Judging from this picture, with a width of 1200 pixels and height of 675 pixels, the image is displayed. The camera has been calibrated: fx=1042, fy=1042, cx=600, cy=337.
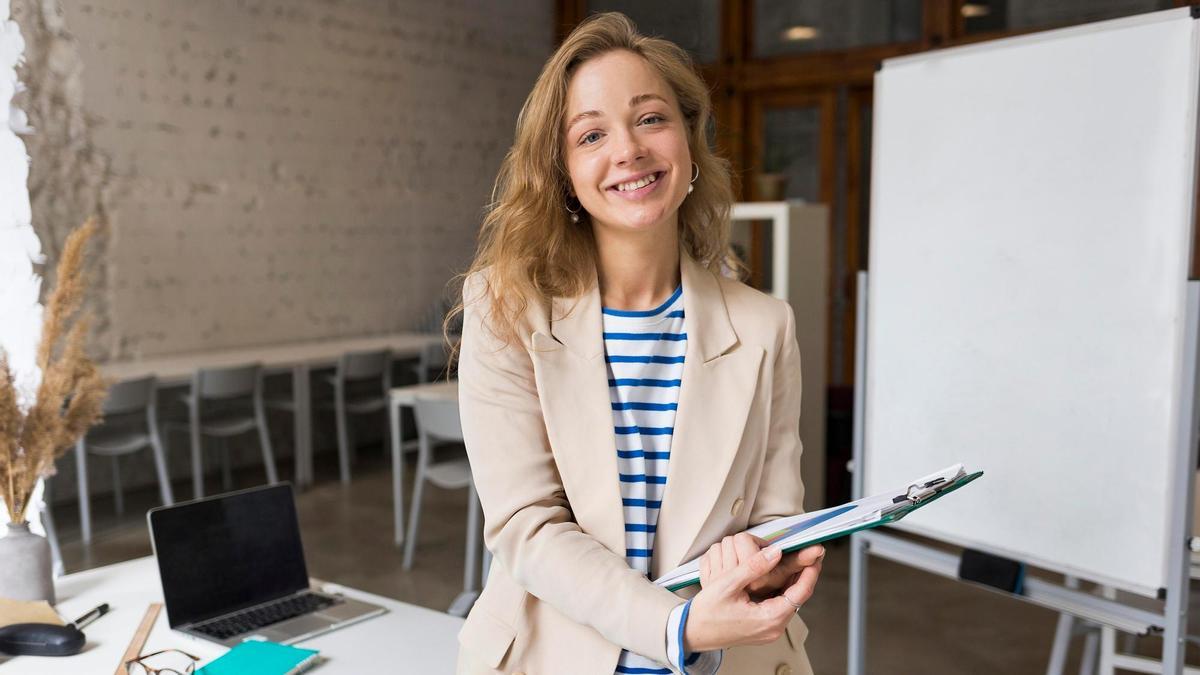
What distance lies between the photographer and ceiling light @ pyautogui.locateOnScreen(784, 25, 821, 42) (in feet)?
26.0

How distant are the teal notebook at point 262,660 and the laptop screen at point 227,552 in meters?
0.20

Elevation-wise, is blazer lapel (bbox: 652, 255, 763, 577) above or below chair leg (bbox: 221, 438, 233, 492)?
above

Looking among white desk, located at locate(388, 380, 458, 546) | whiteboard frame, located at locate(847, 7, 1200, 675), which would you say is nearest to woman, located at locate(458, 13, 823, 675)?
whiteboard frame, located at locate(847, 7, 1200, 675)

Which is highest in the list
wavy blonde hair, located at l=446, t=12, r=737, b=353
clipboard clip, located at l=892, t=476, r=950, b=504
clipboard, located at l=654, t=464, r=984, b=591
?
wavy blonde hair, located at l=446, t=12, r=737, b=353

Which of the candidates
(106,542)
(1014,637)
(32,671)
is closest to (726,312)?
(32,671)

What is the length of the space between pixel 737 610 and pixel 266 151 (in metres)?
6.44

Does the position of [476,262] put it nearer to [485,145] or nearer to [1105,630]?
[1105,630]

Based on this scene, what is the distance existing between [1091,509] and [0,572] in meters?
2.07

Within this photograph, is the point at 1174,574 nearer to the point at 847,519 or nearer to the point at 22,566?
the point at 847,519

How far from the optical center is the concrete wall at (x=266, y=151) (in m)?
5.94

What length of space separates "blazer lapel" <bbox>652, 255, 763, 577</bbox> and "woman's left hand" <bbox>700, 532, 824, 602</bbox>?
6cm

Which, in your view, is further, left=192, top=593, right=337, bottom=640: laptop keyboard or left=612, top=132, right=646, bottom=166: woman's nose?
left=192, top=593, right=337, bottom=640: laptop keyboard

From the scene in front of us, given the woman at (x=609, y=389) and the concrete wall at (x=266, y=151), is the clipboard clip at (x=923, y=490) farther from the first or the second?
the concrete wall at (x=266, y=151)

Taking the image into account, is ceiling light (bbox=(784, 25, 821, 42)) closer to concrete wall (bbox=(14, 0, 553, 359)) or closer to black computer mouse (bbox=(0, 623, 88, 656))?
concrete wall (bbox=(14, 0, 553, 359))
